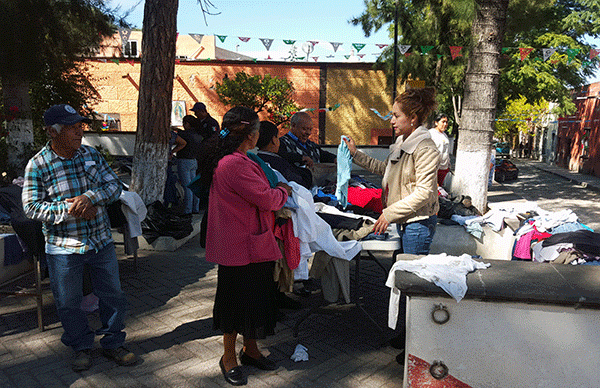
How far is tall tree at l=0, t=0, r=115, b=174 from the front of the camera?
395 inches

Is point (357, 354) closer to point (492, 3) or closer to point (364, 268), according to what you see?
point (364, 268)

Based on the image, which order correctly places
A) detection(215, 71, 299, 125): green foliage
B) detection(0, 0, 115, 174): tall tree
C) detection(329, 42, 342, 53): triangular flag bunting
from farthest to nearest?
detection(215, 71, 299, 125): green foliage → detection(329, 42, 342, 53): triangular flag bunting → detection(0, 0, 115, 174): tall tree

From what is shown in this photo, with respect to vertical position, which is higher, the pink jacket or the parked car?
the pink jacket

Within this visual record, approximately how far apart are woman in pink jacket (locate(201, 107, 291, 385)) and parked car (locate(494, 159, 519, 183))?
20372mm

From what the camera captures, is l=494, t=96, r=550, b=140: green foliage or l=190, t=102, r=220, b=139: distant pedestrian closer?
l=190, t=102, r=220, b=139: distant pedestrian

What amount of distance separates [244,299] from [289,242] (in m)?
0.52

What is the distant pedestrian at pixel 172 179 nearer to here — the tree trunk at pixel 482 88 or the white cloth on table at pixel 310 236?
the tree trunk at pixel 482 88

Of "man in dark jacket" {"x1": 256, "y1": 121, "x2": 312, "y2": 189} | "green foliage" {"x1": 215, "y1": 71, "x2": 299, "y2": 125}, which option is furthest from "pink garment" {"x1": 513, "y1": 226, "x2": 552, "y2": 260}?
"green foliage" {"x1": 215, "y1": 71, "x2": 299, "y2": 125}

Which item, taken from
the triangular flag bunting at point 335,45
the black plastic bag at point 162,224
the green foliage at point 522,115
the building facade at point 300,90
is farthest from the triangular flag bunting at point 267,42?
the green foliage at point 522,115

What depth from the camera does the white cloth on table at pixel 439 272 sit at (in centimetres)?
279

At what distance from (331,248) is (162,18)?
5.33 meters

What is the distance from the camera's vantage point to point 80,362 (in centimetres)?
347

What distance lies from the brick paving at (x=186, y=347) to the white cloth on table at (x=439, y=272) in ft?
2.42

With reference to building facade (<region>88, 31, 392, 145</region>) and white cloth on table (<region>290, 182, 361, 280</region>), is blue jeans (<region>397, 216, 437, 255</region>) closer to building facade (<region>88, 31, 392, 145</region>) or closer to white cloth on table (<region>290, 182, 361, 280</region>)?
white cloth on table (<region>290, 182, 361, 280</region>)
